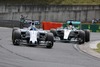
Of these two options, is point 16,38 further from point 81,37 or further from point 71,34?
point 81,37

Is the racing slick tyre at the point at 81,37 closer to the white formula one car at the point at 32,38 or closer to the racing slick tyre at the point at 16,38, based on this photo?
the white formula one car at the point at 32,38

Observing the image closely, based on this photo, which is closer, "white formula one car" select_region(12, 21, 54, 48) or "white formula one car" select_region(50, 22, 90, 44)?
"white formula one car" select_region(12, 21, 54, 48)

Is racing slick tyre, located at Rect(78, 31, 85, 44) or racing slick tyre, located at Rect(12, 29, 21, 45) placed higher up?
racing slick tyre, located at Rect(12, 29, 21, 45)

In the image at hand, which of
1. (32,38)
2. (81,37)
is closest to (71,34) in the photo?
(81,37)

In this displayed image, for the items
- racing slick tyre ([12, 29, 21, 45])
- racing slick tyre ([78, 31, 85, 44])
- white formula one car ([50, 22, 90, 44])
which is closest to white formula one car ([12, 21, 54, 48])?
racing slick tyre ([12, 29, 21, 45])

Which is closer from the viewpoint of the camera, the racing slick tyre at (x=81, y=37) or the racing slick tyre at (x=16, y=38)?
the racing slick tyre at (x=16, y=38)

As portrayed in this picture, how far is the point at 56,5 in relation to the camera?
55125 millimetres

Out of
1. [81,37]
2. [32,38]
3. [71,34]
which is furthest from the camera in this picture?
[71,34]

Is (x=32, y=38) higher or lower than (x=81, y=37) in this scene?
higher

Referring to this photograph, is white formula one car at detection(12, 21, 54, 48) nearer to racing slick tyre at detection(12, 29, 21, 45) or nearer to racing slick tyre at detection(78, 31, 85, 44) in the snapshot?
racing slick tyre at detection(12, 29, 21, 45)

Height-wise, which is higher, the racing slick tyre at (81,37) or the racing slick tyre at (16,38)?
the racing slick tyre at (16,38)

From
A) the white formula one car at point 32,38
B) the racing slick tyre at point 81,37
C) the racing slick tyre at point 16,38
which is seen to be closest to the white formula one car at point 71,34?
the racing slick tyre at point 81,37

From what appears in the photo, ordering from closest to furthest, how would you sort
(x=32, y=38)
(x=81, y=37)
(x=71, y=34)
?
Answer: (x=32, y=38) → (x=81, y=37) → (x=71, y=34)

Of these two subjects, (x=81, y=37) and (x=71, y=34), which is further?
(x=71, y=34)
